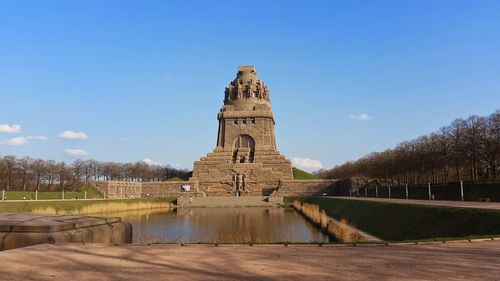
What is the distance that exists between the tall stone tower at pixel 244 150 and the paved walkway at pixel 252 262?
60.0 meters

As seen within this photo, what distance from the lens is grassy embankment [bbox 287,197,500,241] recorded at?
15.1 m

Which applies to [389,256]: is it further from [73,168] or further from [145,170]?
[145,170]

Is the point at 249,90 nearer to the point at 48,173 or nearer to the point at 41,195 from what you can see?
the point at 48,173

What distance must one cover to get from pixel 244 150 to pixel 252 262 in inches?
2903

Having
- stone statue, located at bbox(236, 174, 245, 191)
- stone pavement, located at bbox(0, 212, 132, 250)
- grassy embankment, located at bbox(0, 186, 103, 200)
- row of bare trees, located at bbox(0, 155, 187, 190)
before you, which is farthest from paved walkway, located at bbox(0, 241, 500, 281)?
row of bare trees, located at bbox(0, 155, 187, 190)

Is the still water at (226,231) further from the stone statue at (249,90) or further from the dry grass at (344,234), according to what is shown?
the stone statue at (249,90)

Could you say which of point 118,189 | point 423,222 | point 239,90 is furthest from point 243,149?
point 423,222

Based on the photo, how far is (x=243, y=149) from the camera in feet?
269

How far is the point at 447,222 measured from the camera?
17.6 m

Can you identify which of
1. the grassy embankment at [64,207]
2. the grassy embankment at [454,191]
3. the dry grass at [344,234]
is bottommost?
the dry grass at [344,234]

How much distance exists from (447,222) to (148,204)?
39.0m

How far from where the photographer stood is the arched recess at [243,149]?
8044 centimetres

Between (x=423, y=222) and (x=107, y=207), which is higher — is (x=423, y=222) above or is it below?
above

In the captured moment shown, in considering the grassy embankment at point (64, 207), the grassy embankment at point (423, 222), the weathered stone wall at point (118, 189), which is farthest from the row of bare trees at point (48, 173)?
the grassy embankment at point (423, 222)
